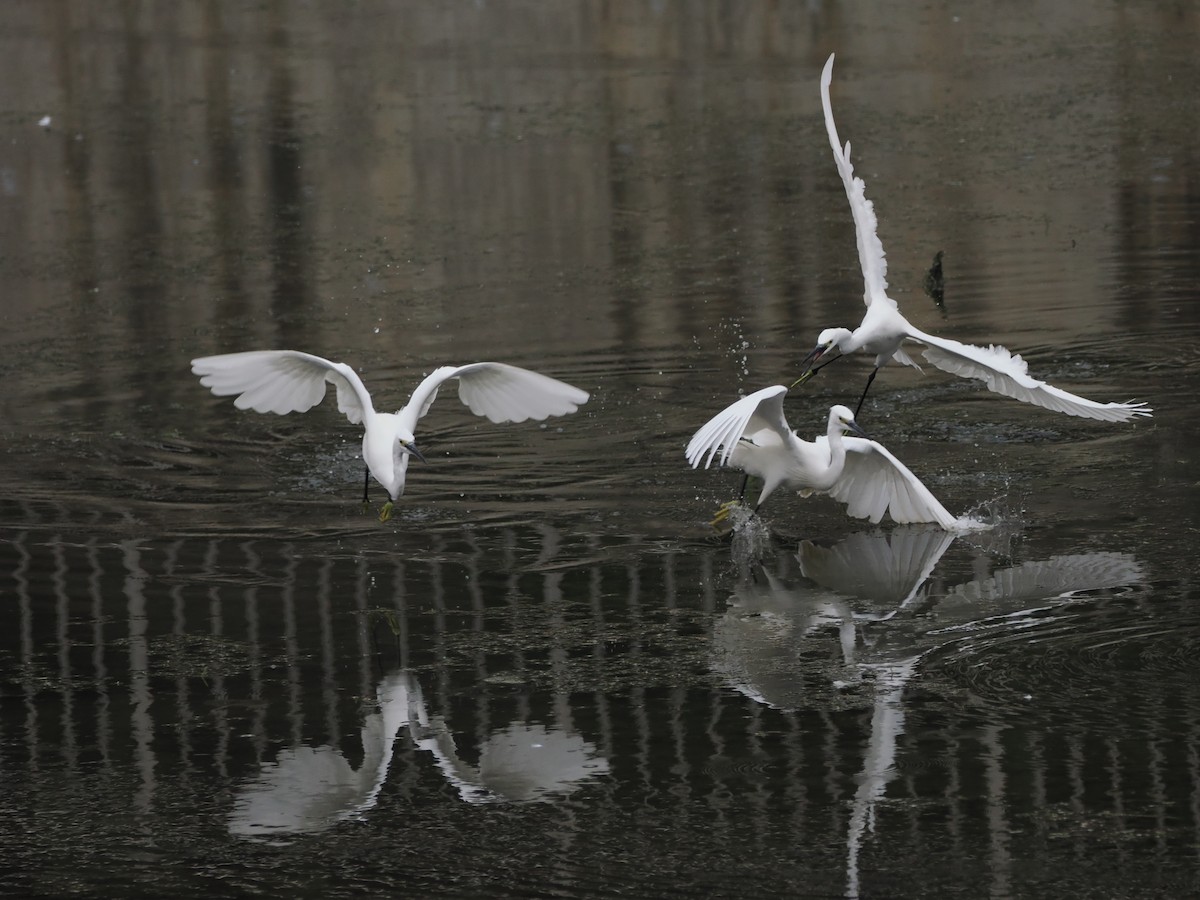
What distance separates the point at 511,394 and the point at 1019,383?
2.54 metres

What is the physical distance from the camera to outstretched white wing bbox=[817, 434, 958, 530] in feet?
30.5

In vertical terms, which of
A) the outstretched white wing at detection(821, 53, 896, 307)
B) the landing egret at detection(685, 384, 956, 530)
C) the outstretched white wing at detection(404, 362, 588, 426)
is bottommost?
the landing egret at detection(685, 384, 956, 530)

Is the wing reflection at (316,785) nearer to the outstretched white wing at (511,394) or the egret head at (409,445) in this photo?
the egret head at (409,445)

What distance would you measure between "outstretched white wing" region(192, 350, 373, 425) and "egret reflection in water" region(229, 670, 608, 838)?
292 centimetres

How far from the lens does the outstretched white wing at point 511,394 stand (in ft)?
32.3

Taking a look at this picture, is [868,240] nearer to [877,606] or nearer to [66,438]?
[877,606]

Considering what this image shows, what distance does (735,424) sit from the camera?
28.1 ft

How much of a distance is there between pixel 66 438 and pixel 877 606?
5.37 meters

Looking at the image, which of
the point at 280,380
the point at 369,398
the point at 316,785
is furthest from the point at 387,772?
the point at 280,380

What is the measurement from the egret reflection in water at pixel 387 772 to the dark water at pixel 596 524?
0.02 meters

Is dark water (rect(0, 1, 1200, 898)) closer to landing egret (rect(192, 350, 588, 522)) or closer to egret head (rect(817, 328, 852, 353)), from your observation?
landing egret (rect(192, 350, 588, 522))

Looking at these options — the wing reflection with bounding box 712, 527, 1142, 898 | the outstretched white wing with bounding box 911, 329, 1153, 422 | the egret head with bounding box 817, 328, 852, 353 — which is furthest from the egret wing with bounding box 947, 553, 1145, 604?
the egret head with bounding box 817, 328, 852, 353

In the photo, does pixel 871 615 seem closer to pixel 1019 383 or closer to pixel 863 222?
pixel 1019 383

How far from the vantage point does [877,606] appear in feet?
27.0
